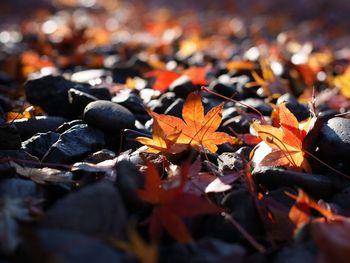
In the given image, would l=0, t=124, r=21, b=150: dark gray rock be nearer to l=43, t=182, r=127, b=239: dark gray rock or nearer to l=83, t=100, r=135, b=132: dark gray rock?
l=83, t=100, r=135, b=132: dark gray rock

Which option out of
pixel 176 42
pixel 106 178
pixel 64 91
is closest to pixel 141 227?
pixel 106 178

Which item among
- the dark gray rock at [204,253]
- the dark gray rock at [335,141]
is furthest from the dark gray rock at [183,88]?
the dark gray rock at [204,253]

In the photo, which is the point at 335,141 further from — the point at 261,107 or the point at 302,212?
the point at 261,107

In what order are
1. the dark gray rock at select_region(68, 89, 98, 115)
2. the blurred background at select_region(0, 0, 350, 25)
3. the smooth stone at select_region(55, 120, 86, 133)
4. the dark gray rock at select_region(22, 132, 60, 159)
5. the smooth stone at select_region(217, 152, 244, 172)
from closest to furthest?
the smooth stone at select_region(217, 152, 244, 172) → the dark gray rock at select_region(22, 132, 60, 159) → the smooth stone at select_region(55, 120, 86, 133) → the dark gray rock at select_region(68, 89, 98, 115) → the blurred background at select_region(0, 0, 350, 25)

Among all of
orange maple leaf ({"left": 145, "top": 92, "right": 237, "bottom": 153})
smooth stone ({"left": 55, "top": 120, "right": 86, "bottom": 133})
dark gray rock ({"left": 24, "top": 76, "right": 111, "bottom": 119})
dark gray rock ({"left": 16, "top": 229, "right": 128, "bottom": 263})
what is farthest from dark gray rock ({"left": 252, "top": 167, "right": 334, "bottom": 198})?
dark gray rock ({"left": 24, "top": 76, "right": 111, "bottom": 119})

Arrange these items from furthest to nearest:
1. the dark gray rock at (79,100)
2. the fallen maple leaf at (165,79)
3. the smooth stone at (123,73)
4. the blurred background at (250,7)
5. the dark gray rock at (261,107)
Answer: the blurred background at (250,7)
the smooth stone at (123,73)
the fallen maple leaf at (165,79)
the dark gray rock at (261,107)
the dark gray rock at (79,100)

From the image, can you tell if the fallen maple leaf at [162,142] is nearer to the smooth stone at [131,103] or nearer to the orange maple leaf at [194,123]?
the orange maple leaf at [194,123]

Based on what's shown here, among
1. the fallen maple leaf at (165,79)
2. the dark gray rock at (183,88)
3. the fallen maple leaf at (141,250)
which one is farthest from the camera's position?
the fallen maple leaf at (165,79)
